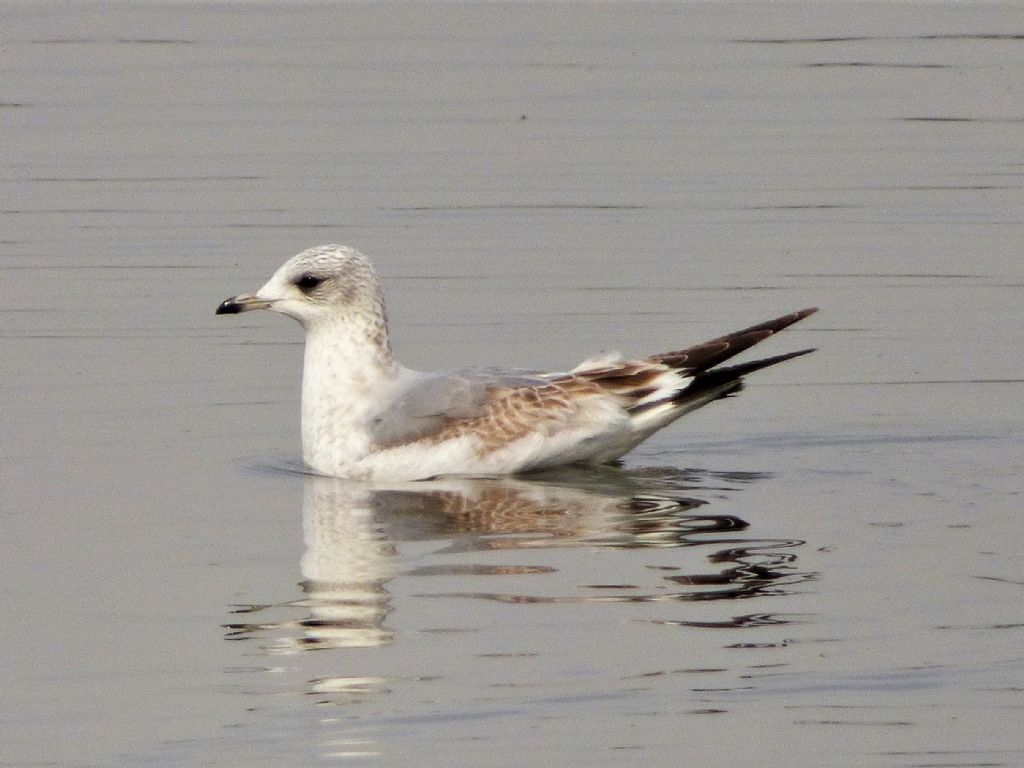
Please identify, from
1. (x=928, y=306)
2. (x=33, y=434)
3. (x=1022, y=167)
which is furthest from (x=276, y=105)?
(x=33, y=434)

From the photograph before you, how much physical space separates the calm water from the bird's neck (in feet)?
1.13

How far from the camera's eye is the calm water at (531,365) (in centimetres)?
716

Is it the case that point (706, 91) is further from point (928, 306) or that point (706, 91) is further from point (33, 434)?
point (33, 434)

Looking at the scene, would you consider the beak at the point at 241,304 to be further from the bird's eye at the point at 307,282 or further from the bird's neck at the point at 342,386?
the bird's neck at the point at 342,386

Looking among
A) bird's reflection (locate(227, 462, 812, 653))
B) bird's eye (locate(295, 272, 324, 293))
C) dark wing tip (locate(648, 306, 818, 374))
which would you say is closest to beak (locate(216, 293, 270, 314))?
bird's eye (locate(295, 272, 324, 293))

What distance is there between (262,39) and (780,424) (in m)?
15.3

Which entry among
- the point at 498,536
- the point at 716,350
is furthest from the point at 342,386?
the point at 498,536

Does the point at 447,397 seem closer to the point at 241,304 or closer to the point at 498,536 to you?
the point at 241,304

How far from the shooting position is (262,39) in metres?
25.7

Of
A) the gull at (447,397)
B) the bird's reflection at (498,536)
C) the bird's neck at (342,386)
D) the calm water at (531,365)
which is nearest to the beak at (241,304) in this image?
the gull at (447,397)

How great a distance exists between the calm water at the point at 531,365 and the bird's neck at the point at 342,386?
1.13 ft

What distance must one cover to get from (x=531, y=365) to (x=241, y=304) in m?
2.23

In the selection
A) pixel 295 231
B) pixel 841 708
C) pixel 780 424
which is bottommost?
pixel 841 708

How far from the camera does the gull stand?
10.6 meters
